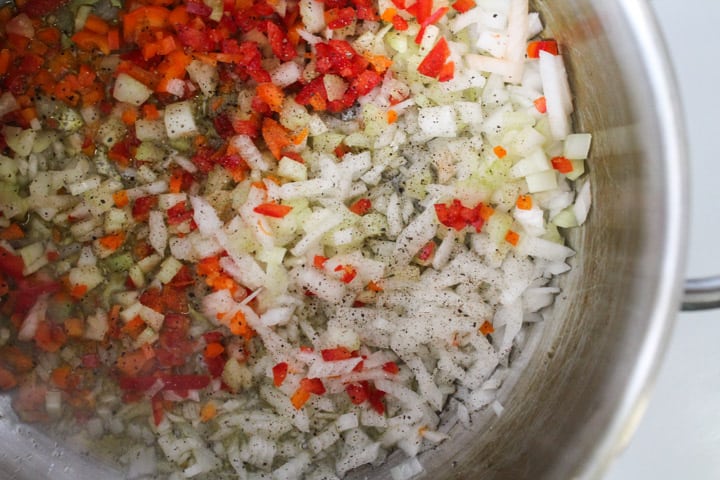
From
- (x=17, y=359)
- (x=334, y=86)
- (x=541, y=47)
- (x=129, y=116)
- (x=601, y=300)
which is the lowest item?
(x=17, y=359)

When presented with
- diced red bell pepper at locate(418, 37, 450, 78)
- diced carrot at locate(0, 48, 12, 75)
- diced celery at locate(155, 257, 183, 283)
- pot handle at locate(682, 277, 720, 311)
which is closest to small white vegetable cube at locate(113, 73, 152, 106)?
diced carrot at locate(0, 48, 12, 75)

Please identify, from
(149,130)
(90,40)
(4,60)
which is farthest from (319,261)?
(4,60)

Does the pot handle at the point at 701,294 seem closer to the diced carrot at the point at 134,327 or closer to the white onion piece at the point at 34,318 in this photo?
the diced carrot at the point at 134,327

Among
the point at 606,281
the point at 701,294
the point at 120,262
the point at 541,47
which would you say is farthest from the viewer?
the point at 120,262

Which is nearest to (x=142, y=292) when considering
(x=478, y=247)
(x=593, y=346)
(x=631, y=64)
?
(x=478, y=247)

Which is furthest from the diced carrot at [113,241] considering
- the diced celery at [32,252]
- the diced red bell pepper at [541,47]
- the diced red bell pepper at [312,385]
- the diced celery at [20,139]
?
the diced red bell pepper at [541,47]

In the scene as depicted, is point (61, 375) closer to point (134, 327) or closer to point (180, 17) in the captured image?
point (134, 327)
